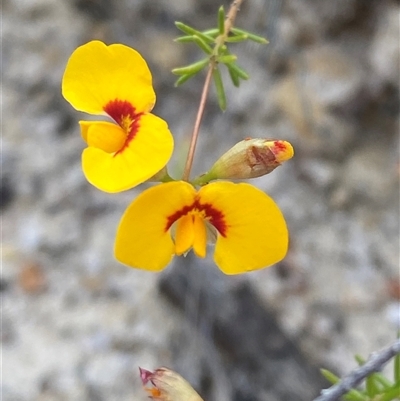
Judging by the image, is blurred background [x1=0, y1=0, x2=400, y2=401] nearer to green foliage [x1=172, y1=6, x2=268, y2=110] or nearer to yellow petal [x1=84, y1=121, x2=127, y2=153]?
green foliage [x1=172, y1=6, x2=268, y2=110]

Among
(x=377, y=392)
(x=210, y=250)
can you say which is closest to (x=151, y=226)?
(x=377, y=392)

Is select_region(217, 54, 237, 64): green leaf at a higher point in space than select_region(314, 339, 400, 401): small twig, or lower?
higher

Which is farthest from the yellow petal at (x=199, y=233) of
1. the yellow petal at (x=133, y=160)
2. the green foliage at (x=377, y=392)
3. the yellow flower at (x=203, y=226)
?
the green foliage at (x=377, y=392)

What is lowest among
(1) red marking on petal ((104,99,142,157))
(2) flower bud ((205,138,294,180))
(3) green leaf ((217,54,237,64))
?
(2) flower bud ((205,138,294,180))

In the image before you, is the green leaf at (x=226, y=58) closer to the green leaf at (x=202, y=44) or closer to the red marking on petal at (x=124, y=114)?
the green leaf at (x=202, y=44)

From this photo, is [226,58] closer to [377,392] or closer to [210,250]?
[377,392]

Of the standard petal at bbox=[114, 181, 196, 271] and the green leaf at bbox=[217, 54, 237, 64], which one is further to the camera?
the green leaf at bbox=[217, 54, 237, 64]

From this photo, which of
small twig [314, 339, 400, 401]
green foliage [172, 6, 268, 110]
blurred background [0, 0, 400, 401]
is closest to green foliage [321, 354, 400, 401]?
small twig [314, 339, 400, 401]
